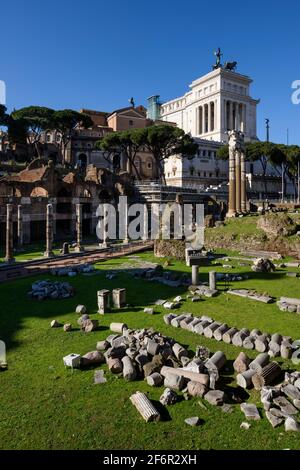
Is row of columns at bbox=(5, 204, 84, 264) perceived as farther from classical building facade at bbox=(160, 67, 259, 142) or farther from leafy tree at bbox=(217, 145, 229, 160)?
classical building facade at bbox=(160, 67, 259, 142)

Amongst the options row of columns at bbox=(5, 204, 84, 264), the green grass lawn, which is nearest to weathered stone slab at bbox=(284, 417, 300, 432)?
the green grass lawn

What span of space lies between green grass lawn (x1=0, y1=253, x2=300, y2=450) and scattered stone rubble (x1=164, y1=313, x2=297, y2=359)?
0.89 ft

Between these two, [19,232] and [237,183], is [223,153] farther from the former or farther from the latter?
[19,232]

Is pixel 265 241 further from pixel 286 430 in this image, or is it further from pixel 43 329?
pixel 286 430

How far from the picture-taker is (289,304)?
44.5ft

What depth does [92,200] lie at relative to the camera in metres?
43.4

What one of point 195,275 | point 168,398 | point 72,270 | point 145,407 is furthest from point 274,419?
point 72,270

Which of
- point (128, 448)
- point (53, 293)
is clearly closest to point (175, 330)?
point (128, 448)

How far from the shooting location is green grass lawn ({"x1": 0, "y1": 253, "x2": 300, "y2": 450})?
6391 mm

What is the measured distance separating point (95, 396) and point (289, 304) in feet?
28.6

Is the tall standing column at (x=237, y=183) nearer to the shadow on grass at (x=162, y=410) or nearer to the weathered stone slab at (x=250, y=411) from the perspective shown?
the weathered stone slab at (x=250, y=411)

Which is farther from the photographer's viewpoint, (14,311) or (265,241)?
(265,241)

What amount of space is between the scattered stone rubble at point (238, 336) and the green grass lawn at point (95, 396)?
27 centimetres
